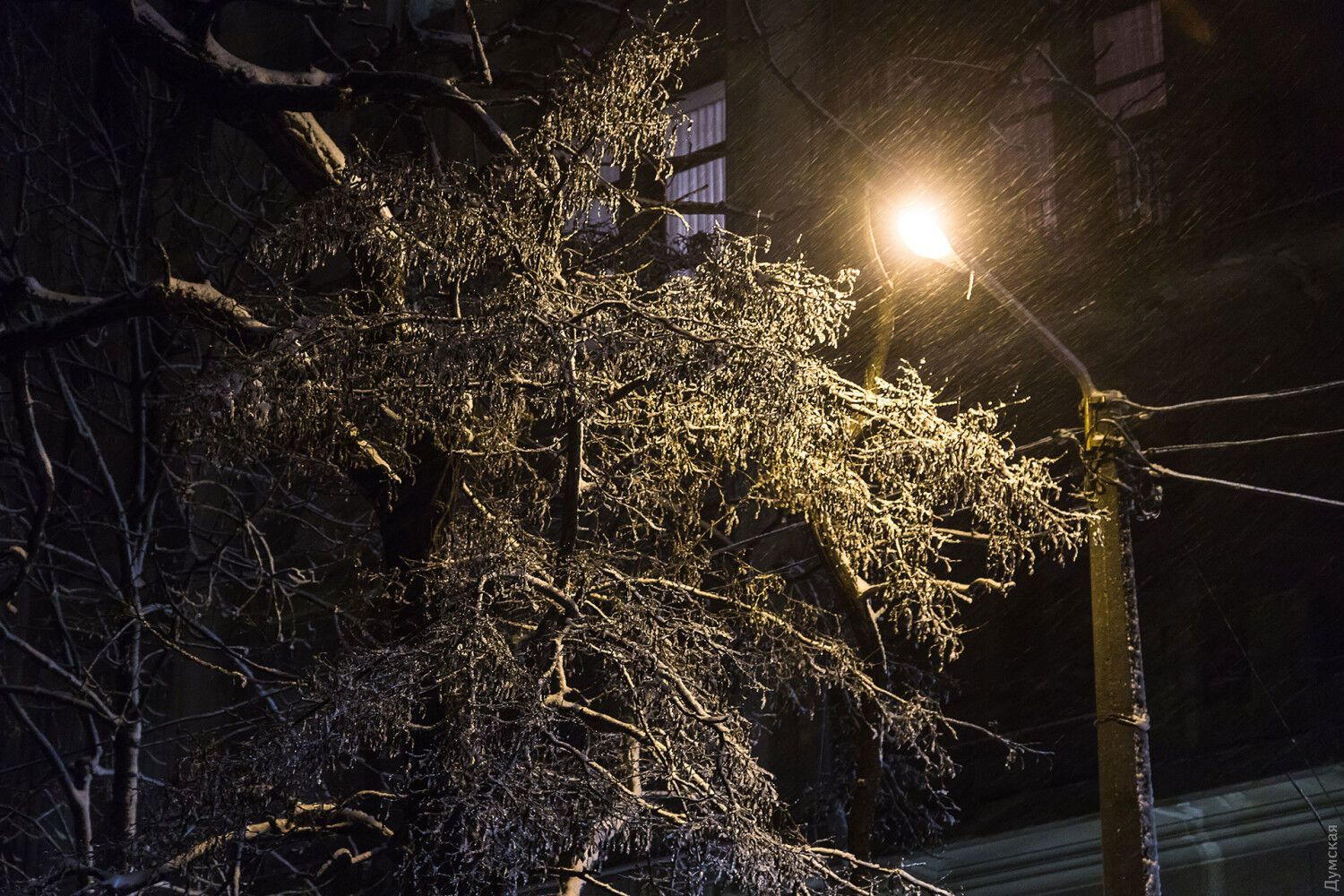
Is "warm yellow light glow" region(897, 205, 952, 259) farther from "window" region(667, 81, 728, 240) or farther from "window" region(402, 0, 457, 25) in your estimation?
"window" region(402, 0, 457, 25)

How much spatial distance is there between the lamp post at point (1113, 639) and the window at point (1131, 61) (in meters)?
6.53

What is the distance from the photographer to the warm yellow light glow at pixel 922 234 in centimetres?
869

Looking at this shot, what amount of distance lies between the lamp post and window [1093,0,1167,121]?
653 centimetres

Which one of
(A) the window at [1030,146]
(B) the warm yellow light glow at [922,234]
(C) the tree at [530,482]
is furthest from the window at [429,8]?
(B) the warm yellow light glow at [922,234]

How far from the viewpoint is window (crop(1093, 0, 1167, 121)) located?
14.6 meters

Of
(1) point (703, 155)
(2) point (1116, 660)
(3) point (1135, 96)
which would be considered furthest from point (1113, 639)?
(1) point (703, 155)

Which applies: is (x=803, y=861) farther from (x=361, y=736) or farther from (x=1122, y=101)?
(x=1122, y=101)

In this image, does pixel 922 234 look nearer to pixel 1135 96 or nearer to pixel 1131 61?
pixel 1135 96

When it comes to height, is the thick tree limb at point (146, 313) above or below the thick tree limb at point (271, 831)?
above

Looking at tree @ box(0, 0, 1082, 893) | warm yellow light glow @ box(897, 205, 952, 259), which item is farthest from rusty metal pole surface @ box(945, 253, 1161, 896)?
tree @ box(0, 0, 1082, 893)

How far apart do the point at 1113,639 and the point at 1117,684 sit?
0.30m

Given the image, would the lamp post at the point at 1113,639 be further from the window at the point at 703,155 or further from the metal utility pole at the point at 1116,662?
the window at the point at 703,155

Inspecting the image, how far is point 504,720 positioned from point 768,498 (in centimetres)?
258

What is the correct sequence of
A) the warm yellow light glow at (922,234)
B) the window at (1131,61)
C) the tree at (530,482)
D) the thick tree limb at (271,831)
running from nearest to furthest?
the tree at (530,482) → the thick tree limb at (271,831) → the warm yellow light glow at (922,234) → the window at (1131,61)
